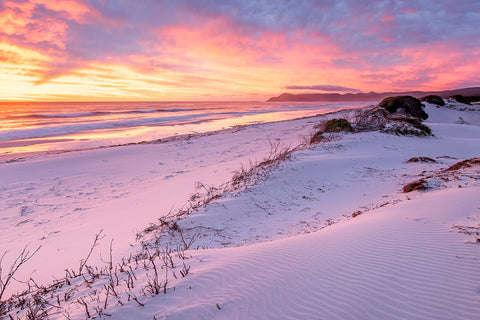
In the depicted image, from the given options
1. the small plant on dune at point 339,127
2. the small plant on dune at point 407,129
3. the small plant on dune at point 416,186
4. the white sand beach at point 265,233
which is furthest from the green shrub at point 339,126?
the small plant on dune at point 416,186

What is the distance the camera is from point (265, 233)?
4.18 m

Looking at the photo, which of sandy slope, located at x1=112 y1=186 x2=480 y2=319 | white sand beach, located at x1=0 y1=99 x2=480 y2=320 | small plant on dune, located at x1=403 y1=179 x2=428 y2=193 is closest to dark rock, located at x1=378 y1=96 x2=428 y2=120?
white sand beach, located at x1=0 y1=99 x2=480 y2=320

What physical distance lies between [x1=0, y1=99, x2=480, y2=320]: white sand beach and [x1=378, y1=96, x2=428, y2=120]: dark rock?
789 centimetres

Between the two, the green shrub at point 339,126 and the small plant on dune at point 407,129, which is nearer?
the small plant on dune at point 407,129

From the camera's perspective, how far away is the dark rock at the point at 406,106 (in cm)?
1662

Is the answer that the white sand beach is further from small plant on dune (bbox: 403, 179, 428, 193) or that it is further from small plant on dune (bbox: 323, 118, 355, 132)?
small plant on dune (bbox: 323, 118, 355, 132)

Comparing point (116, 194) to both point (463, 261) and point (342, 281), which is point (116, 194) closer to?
point (342, 281)

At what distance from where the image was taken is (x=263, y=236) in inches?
160

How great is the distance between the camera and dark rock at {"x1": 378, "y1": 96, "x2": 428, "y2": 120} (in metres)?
16.6

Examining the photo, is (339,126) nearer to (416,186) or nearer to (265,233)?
(416,186)

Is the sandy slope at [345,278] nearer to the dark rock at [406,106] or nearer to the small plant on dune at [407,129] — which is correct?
the small plant on dune at [407,129]

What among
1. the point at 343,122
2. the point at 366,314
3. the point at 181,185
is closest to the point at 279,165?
the point at 181,185

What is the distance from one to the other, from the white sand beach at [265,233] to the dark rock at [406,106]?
7.89m

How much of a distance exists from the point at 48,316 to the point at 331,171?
615 centimetres
